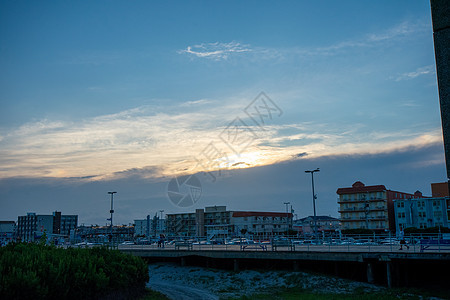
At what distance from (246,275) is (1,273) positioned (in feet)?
84.8

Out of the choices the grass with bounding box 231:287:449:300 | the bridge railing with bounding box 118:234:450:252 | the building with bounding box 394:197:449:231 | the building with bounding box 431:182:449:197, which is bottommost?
the grass with bounding box 231:287:449:300

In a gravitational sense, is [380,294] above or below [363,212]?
below

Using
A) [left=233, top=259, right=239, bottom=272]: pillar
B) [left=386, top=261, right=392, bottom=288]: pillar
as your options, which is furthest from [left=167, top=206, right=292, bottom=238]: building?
[left=386, top=261, right=392, bottom=288]: pillar

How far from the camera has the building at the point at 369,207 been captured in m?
96.5

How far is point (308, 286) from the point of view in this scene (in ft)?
106

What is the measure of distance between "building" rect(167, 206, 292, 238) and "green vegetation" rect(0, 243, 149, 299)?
334 ft

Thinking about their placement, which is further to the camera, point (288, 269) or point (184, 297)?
point (288, 269)

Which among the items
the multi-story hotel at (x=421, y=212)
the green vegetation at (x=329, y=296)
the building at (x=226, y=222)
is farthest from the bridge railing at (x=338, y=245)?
the building at (x=226, y=222)

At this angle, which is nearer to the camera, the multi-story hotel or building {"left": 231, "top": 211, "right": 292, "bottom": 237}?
the multi-story hotel

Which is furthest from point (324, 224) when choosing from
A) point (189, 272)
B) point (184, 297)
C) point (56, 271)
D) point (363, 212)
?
point (56, 271)

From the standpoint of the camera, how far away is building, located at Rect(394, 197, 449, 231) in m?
91.6

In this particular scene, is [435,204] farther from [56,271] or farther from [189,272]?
[56,271]

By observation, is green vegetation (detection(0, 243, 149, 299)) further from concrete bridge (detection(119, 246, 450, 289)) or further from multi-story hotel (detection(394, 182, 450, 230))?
multi-story hotel (detection(394, 182, 450, 230))

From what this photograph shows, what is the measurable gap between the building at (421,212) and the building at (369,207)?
2.77 m
